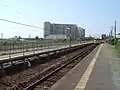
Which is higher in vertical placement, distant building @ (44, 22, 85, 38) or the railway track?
distant building @ (44, 22, 85, 38)

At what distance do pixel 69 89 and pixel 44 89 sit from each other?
4.62 ft

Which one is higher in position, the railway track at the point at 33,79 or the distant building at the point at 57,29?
the distant building at the point at 57,29

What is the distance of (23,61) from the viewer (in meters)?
25.8

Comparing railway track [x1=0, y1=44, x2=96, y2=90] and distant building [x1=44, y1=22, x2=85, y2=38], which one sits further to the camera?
distant building [x1=44, y1=22, x2=85, y2=38]

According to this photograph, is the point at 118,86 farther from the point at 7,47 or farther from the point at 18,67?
the point at 7,47

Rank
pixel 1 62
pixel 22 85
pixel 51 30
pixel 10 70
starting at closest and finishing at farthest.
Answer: pixel 22 85
pixel 1 62
pixel 10 70
pixel 51 30

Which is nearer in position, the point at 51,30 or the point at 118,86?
the point at 118,86

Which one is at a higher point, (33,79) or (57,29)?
(57,29)

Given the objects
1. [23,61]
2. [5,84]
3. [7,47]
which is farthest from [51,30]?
[5,84]

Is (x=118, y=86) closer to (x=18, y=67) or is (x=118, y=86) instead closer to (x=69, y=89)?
(x=69, y=89)

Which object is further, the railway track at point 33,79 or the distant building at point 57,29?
the distant building at point 57,29

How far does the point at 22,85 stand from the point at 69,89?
3051 millimetres

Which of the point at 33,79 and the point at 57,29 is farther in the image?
the point at 57,29

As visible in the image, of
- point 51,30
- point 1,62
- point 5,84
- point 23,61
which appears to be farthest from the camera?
point 51,30
